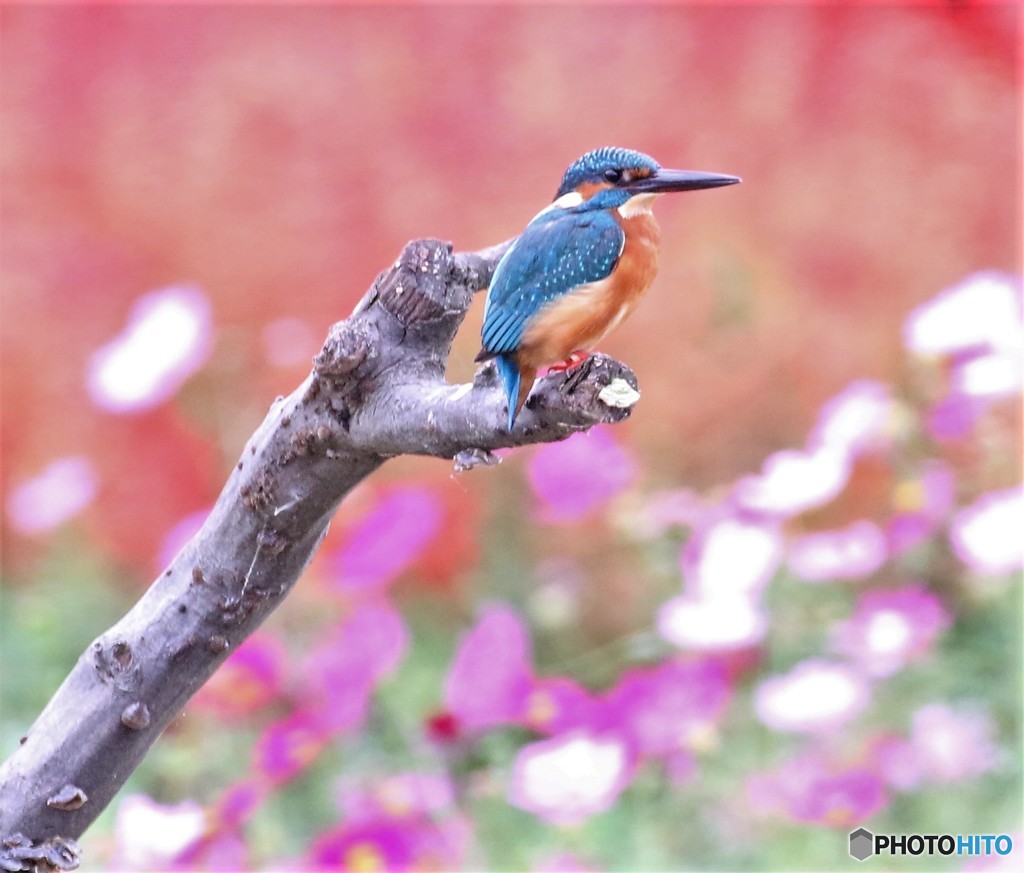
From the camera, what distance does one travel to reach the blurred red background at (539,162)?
6.39ft

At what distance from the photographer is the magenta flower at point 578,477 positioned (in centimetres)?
144

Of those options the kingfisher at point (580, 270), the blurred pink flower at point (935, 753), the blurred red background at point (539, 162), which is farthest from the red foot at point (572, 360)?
the blurred red background at point (539, 162)

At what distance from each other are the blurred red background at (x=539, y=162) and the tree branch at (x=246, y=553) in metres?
1.13

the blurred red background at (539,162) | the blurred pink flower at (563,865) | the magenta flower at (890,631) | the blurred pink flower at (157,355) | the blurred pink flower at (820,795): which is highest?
the blurred red background at (539,162)

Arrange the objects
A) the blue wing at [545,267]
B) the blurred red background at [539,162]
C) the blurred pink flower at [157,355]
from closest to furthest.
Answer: the blue wing at [545,267]
the blurred pink flower at [157,355]
the blurred red background at [539,162]

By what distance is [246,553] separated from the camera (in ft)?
2.51

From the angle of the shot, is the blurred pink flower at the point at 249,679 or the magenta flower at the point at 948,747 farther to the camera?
the magenta flower at the point at 948,747

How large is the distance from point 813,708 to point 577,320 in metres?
0.72

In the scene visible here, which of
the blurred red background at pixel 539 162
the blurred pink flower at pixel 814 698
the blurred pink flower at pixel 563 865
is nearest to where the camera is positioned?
the blurred pink flower at pixel 563 865

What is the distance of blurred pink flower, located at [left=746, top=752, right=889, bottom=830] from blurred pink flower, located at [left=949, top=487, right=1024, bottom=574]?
0.81 feet

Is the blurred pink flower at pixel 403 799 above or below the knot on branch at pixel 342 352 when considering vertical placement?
above

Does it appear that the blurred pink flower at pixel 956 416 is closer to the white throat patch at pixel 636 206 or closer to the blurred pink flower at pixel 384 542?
the blurred pink flower at pixel 384 542

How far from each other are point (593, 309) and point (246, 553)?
0.78ft

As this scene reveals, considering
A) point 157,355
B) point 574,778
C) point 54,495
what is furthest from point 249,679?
point 54,495
